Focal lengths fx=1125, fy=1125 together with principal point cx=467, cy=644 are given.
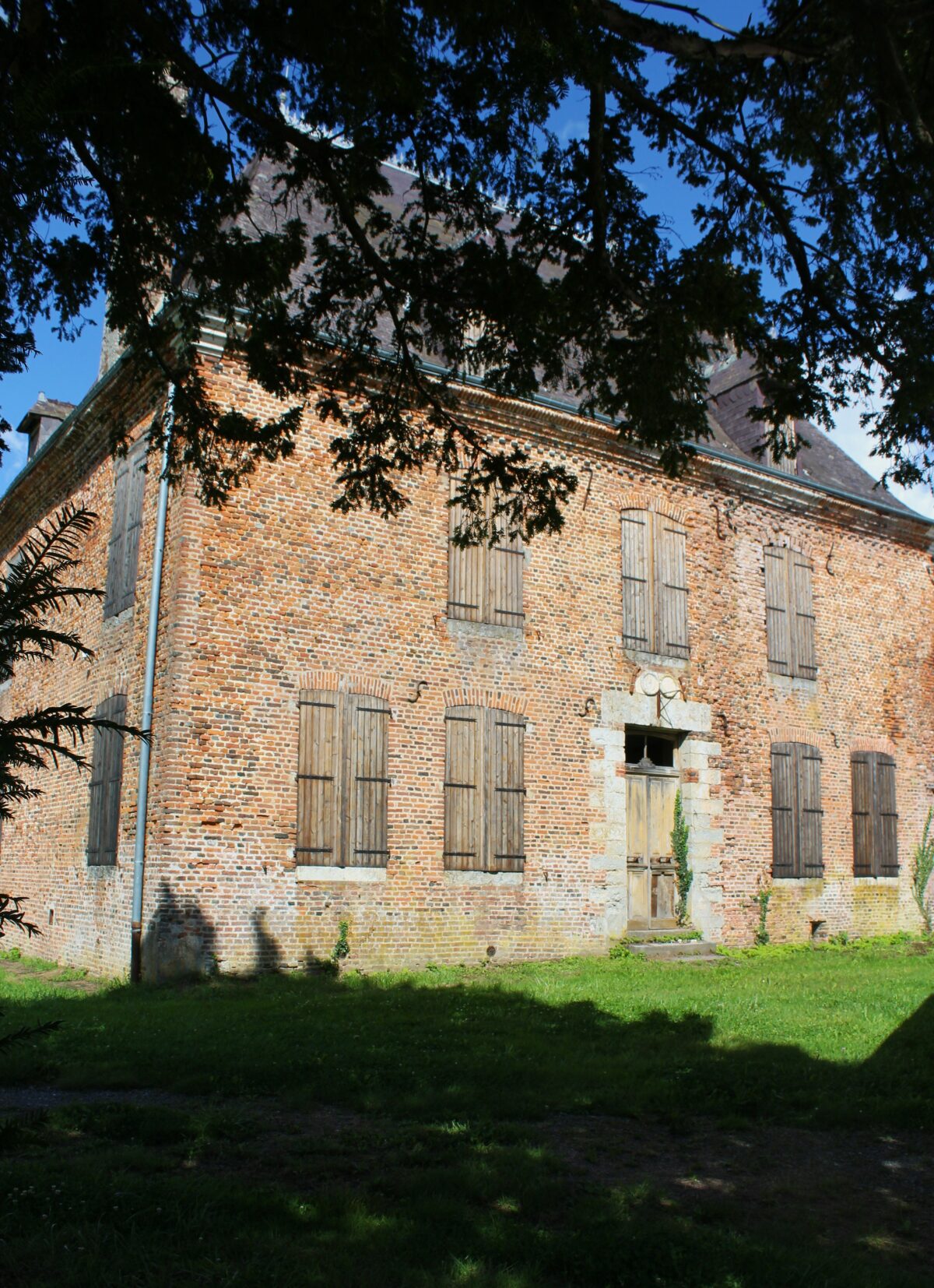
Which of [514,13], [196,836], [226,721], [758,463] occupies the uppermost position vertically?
[758,463]

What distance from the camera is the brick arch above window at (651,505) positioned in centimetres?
1524

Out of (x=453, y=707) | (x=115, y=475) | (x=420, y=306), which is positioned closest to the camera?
(x=420, y=306)

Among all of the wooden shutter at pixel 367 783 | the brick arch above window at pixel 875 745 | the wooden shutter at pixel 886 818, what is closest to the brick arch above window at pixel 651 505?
the brick arch above window at pixel 875 745

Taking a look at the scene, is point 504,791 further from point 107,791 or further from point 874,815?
point 874,815

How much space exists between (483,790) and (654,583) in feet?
13.2

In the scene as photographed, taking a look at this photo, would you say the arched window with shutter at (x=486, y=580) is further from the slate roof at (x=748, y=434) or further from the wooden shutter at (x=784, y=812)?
the wooden shutter at (x=784, y=812)

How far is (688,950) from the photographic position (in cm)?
1445

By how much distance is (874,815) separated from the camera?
677 inches

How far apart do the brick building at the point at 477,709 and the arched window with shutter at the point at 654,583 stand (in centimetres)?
4

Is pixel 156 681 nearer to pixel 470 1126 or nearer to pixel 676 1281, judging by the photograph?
pixel 470 1126

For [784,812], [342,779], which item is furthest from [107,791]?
[784,812]

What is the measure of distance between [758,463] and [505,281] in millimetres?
11048

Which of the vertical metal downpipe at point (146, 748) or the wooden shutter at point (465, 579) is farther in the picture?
the wooden shutter at point (465, 579)

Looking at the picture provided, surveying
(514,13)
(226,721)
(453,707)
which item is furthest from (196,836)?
(514,13)
